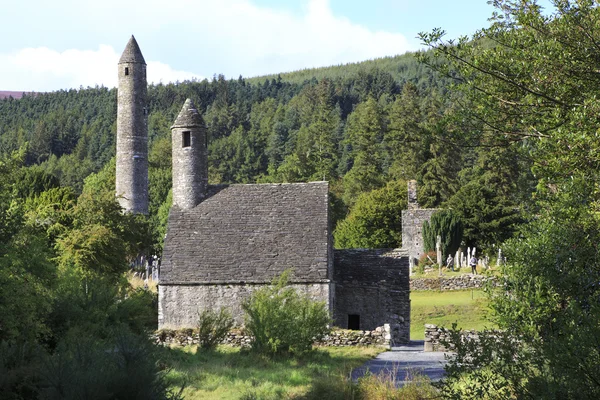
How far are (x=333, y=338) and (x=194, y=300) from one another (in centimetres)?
644

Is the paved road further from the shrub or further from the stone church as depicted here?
the shrub

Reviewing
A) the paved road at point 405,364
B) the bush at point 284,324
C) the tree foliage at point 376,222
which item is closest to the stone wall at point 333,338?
the paved road at point 405,364

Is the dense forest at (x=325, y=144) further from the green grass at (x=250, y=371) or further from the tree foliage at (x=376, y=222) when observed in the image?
the green grass at (x=250, y=371)

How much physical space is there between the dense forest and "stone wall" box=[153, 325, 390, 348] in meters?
6.58

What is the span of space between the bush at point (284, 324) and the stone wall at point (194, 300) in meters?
6.88

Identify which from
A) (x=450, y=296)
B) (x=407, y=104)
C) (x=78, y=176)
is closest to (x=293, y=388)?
(x=450, y=296)

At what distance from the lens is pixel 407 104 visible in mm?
91812

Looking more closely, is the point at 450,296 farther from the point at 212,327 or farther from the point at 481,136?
the point at 481,136

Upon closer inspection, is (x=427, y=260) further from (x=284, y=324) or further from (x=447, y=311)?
(x=284, y=324)

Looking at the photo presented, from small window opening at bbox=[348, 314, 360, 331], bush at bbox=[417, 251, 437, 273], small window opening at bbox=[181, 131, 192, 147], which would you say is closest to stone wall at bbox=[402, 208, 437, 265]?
bush at bbox=[417, 251, 437, 273]

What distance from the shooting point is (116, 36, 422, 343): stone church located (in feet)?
98.1

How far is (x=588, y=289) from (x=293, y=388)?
692 cm

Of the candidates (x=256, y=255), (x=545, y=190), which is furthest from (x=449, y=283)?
(x=545, y=190)

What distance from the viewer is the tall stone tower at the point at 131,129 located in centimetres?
6041
